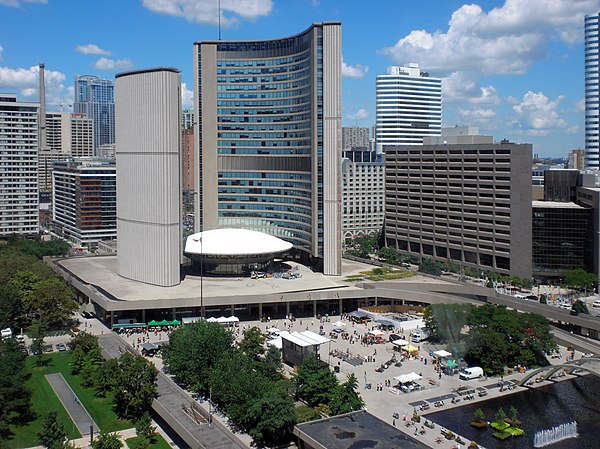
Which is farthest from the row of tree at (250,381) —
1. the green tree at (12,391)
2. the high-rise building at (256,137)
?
the high-rise building at (256,137)

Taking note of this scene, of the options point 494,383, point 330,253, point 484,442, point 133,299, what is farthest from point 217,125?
point 484,442

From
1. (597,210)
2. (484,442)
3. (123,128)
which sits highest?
(123,128)

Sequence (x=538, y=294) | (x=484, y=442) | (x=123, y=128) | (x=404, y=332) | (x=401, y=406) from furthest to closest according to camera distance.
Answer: (x=538, y=294) → (x=123, y=128) → (x=404, y=332) → (x=401, y=406) → (x=484, y=442)

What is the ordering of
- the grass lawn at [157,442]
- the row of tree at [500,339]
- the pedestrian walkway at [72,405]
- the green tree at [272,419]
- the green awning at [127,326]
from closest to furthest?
the green tree at [272,419] < the grass lawn at [157,442] < the pedestrian walkway at [72,405] < the row of tree at [500,339] < the green awning at [127,326]

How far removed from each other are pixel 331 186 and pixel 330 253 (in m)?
9.80

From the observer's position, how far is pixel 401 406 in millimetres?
53688

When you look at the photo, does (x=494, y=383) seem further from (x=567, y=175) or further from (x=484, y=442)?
(x=567, y=175)

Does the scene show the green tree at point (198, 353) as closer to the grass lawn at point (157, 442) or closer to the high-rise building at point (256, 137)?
the grass lawn at point (157, 442)

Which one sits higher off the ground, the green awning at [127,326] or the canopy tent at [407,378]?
the green awning at [127,326]

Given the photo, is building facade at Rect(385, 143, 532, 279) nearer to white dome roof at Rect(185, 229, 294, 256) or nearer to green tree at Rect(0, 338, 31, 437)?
white dome roof at Rect(185, 229, 294, 256)

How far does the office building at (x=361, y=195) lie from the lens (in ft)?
519

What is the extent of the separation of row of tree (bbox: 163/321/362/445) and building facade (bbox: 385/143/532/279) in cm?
5484

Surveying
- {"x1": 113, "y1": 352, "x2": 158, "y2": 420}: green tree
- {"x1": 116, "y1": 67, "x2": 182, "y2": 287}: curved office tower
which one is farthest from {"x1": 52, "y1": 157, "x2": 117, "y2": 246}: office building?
{"x1": 113, "y1": 352, "x2": 158, "y2": 420}: green tree

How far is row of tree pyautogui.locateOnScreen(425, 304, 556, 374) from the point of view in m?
61.9
